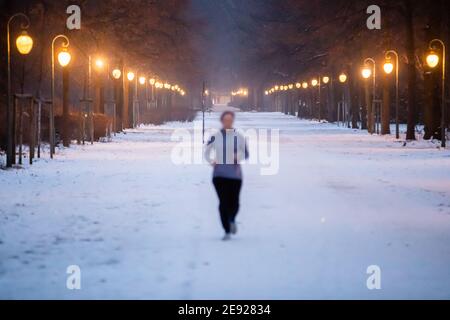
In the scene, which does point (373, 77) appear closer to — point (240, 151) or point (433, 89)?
point (433, 89)

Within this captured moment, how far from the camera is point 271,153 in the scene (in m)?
29.8

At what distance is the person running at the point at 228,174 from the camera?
10906mm

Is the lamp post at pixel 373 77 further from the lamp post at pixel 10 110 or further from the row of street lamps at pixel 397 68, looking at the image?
the lamp post at pixel 10 110

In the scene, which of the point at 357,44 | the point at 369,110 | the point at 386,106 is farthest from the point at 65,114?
the point at 357,44

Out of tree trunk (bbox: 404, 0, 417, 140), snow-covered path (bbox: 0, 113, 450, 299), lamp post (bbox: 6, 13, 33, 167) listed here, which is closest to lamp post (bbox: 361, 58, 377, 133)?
tree trunk (bbox: 404, 0, 417, 140)

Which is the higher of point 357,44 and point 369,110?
point 357,44

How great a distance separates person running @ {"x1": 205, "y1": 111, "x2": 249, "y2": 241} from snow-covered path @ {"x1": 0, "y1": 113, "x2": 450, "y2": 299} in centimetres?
30

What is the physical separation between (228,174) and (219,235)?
0.83m

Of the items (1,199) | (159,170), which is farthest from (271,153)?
(1,199)

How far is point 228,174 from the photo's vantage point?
36.0 feet

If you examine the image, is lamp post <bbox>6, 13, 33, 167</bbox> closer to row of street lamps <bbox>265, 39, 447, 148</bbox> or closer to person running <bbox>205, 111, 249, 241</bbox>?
person running <bbox>205, 111, 249, 241</bbox>

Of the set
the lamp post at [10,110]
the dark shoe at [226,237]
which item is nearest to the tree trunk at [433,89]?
the lamp post at [10,110]

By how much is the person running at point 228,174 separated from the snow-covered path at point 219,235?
12.0 inches

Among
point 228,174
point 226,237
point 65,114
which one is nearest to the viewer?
point 226,237
